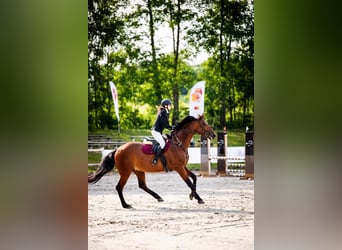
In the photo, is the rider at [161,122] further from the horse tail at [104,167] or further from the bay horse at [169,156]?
the horse tail at [104,167]

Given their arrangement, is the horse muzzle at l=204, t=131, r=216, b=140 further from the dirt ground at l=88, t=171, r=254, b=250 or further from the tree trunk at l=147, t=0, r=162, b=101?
the tree trunk at l=147, t=0, r=162, b=101

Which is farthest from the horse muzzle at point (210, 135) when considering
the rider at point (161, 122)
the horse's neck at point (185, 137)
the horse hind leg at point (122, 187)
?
the horse hind leg at point (122, 187)

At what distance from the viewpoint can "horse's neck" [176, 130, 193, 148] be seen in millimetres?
3793

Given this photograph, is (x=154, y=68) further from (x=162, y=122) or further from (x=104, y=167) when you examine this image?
(x=104, y=167)

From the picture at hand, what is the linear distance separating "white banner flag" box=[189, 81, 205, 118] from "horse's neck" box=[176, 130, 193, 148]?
0.48ft

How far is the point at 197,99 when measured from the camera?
376 centimetres

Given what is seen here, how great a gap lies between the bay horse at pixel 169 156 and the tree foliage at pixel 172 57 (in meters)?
0.08

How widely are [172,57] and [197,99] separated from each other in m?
0.37

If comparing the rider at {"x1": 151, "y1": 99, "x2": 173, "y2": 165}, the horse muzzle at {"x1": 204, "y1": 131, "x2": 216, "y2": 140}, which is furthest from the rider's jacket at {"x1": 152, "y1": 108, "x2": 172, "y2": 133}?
the horse muzzle at {"x1": 204, "y1": 131, "x2": 216, "y2": 140}

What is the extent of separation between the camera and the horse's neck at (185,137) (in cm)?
379

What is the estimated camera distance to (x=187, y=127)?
3.79 meters
